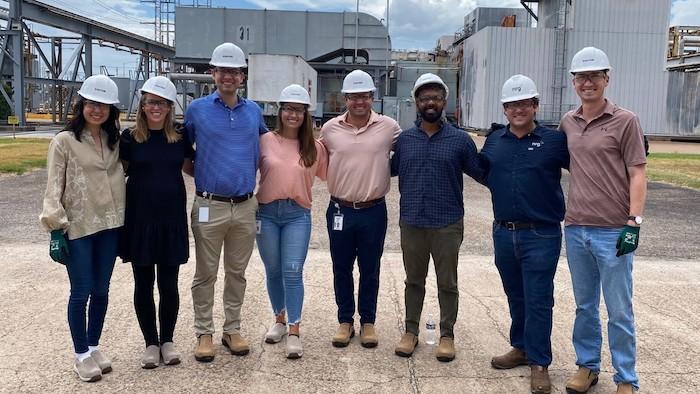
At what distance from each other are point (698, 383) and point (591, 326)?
0.84 m

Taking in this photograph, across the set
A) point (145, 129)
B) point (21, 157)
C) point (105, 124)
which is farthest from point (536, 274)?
point (21, 157)

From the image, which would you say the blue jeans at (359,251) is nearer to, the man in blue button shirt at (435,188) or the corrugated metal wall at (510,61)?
the man in blue button shirt at (435,188)

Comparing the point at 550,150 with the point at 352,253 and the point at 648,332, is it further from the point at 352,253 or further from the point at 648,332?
the point at 648,332

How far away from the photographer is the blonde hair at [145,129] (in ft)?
12.7

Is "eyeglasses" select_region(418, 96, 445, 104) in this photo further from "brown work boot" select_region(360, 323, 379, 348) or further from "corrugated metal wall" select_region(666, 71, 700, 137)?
"corrugated metal wall" select_region(666, 71, 700, 137)

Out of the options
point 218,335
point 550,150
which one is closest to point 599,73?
point 550,150

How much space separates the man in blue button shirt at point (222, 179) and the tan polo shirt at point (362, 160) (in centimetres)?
60

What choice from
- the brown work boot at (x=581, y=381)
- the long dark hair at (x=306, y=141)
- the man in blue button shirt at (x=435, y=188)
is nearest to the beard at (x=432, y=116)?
the man in blue button shirt at (x=435, y=188)

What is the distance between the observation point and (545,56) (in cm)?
3130

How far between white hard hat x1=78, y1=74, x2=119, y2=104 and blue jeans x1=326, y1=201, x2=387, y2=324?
174 cm

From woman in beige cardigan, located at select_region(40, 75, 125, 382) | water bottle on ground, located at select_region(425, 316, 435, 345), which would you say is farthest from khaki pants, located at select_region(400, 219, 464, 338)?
woman in beige cardigan, located at select_region(40, 75, 125, 382)

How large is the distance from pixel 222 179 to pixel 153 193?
0.47 metres

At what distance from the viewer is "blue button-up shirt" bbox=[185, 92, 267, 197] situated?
411 centimetres

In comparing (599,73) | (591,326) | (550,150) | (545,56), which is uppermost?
(545,56)
